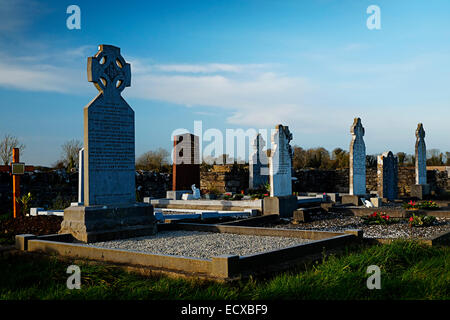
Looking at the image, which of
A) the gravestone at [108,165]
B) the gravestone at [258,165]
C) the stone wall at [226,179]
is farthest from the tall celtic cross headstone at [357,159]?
the gravestone at [108,165]

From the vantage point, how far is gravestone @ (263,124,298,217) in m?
12.6

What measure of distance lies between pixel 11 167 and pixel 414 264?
1011 centimetres

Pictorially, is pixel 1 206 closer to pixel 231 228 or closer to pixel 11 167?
pixel 11 167

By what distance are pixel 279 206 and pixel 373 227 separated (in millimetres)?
2800

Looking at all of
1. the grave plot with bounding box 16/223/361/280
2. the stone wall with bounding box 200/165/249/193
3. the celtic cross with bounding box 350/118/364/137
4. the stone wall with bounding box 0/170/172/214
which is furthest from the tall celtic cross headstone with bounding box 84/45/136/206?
the stone wall with bounding box 200/165/249/193

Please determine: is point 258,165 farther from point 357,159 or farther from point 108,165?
point 108,165

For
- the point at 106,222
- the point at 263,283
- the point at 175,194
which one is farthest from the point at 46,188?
the point at 263,283

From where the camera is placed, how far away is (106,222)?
27.1 feet

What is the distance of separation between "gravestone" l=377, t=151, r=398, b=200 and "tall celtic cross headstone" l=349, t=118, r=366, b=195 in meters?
1.17

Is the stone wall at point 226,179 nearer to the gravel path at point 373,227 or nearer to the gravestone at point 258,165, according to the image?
the gravestone at point 258,165

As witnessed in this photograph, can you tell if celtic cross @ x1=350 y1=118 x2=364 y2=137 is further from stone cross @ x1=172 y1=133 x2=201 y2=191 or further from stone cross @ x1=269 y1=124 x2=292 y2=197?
stone cross @ x1=172 y1=133 x2=201 y2=191

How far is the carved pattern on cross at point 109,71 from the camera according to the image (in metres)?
8.54

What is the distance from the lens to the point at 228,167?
20.2 m
